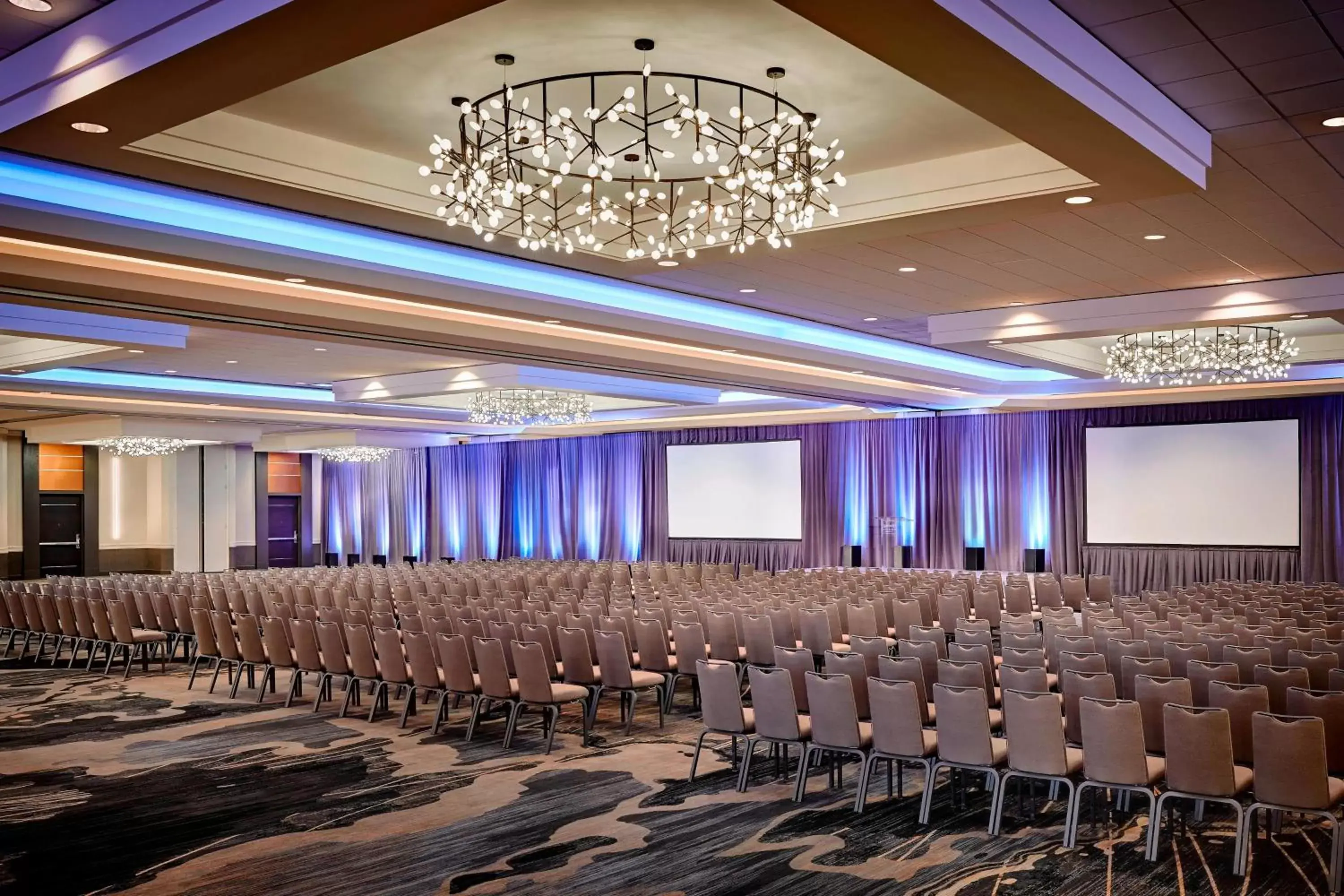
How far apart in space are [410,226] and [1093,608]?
304 inches

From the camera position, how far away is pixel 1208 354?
43.0 feet

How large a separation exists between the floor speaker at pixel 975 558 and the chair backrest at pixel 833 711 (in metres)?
15.6

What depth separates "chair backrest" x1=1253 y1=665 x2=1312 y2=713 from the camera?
7078 millimetres

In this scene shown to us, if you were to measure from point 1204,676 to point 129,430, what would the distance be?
21.1 meters

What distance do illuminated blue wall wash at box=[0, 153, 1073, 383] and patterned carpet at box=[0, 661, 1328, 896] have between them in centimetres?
372

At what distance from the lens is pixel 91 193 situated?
684 cm

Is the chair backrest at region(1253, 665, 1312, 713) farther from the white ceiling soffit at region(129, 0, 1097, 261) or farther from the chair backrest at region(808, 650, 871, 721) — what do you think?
the white ceiling soffit at region(129, 0, 1097, 261)

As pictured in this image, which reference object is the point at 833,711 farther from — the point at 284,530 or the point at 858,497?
the point at 284,530

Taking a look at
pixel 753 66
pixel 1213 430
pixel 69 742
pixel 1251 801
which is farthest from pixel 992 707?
pixel 1213 430

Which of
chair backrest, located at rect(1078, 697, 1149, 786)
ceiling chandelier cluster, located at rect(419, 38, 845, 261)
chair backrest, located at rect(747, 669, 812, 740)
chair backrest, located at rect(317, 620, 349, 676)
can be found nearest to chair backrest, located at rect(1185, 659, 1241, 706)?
chair backrest, located at rect(1078, 697, 1149, 786)

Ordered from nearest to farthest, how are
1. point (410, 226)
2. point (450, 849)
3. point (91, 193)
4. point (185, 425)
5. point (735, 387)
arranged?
1. point (450, 849)
2. point (91, 193)
3. point (410, 226)
4. point (735, 387)
5. point (185, 425)

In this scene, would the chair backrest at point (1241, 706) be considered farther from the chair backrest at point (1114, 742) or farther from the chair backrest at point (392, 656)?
the chair backrest at point (392, 656)

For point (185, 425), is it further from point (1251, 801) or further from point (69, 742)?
point (1251, 801)

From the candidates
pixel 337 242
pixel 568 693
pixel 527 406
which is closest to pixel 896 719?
pixel 568 693
